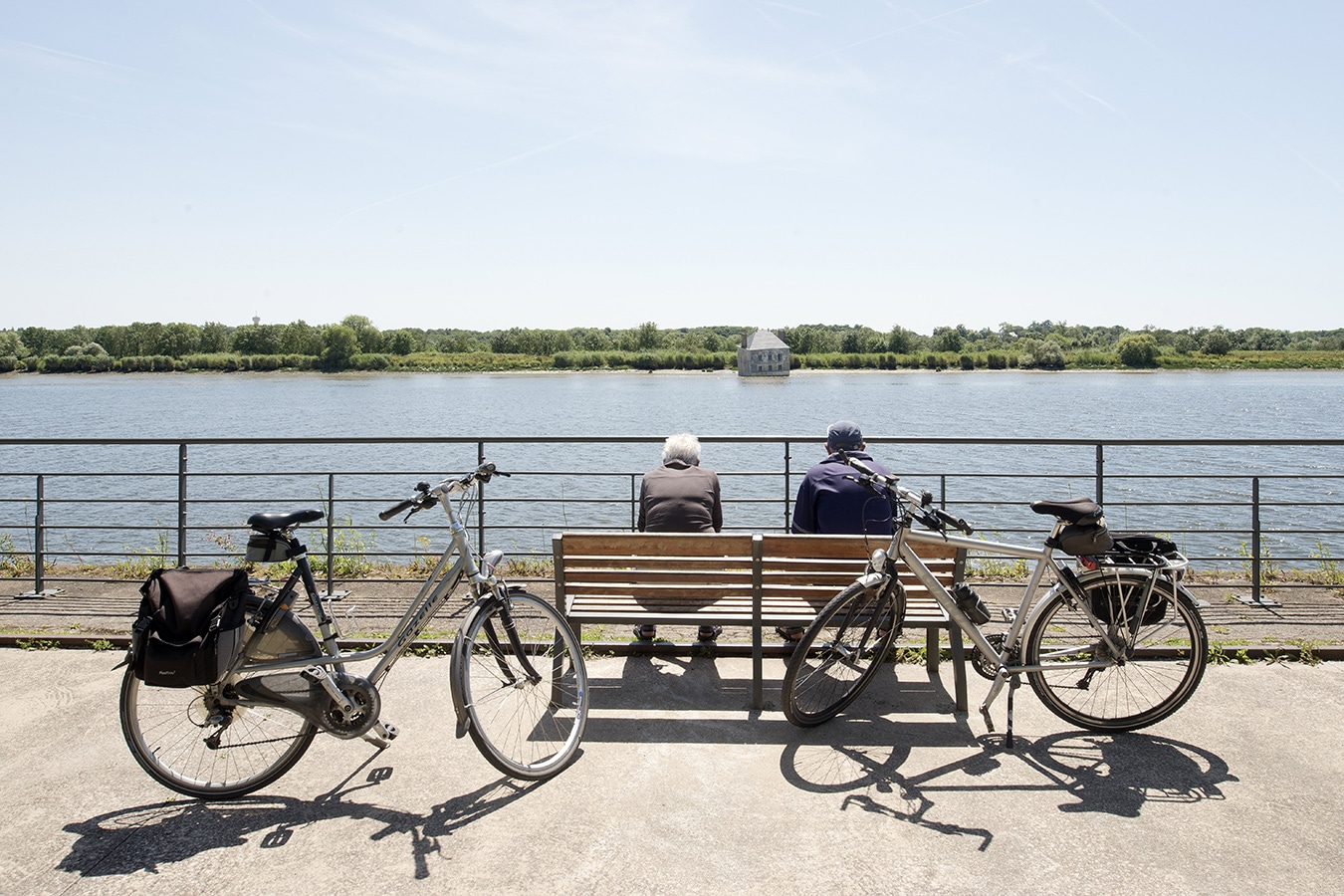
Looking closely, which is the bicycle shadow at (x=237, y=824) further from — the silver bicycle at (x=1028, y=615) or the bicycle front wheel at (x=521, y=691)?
the silver bicycle at (x=1028, y=615)

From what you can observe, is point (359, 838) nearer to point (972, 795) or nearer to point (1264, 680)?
point (972, 795)

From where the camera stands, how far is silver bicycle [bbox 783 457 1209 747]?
3.78 m

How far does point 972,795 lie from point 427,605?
7.21 ft

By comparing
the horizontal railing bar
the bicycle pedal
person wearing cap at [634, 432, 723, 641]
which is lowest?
the bicycle pedal

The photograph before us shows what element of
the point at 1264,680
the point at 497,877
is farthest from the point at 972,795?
the point at 1264,680

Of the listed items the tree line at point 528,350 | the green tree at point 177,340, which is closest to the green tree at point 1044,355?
the tree line at point 528,350

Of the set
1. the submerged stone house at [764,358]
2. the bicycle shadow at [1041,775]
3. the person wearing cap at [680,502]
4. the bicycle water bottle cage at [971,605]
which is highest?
the submerged stone house at [764,358]

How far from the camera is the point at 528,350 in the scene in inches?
4373

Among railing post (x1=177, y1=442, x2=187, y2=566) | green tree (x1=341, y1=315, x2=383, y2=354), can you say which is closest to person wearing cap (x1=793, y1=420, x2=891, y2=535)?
railing post (x1=177, y1=442, x2=187, y2=566)

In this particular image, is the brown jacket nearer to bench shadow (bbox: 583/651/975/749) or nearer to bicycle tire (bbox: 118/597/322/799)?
bench shadow (bbox: 583/651/975/749)

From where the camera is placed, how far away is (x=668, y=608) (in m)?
4.21

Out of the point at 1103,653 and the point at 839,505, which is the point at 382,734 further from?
the point at 1103,653

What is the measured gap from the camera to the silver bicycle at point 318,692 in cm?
329

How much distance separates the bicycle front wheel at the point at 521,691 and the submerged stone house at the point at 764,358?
3867 inches
